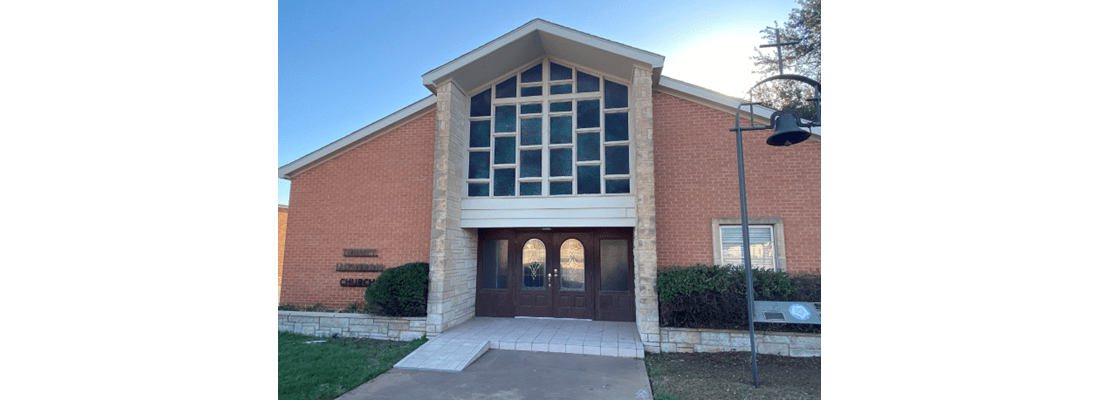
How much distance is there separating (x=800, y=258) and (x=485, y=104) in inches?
282

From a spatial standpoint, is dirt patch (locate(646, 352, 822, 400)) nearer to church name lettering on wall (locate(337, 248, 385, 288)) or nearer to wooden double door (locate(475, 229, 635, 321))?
wooden double door (locate(475, 229, 635, 321))

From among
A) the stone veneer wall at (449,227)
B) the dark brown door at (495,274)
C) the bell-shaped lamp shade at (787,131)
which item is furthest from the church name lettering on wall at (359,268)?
the bell-shaped lamp shade at (787,131)

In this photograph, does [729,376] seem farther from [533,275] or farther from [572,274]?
[533,275]

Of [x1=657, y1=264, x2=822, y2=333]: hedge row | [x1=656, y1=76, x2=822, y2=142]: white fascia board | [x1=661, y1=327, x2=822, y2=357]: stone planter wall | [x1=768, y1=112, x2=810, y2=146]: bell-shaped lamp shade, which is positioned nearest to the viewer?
[x1=768, y1=112, x2=810, y2=146]: bell-shaped lamp shade

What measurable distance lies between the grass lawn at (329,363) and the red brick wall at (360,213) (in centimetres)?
146

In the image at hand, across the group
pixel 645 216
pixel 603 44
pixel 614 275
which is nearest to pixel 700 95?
pixel 603 44

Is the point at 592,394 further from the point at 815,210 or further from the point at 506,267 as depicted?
the point at 815,210

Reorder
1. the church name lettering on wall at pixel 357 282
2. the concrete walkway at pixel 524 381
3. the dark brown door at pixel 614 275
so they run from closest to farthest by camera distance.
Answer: the concrete walkway at pixel 524 381 → the dark brown door at pixel 614 275 → the church name lettering on wall at pixel 357 282

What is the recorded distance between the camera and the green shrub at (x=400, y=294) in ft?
28.8

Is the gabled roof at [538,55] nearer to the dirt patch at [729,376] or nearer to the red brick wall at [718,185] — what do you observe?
the red brick wall at [718,185]

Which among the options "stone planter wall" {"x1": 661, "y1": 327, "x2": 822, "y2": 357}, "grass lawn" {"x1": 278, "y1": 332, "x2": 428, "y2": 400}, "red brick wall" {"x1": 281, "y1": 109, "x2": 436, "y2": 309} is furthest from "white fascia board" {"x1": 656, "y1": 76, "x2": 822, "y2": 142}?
"grass lawn" {"x1": 278, "y1": 332, "x2": 428, "y2": 400}

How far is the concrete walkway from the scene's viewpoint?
5695 millimetres

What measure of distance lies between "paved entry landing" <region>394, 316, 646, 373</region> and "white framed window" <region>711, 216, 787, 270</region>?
2315 mm

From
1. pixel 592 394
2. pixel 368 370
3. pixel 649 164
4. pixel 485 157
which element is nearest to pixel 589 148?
pixel 649 164
